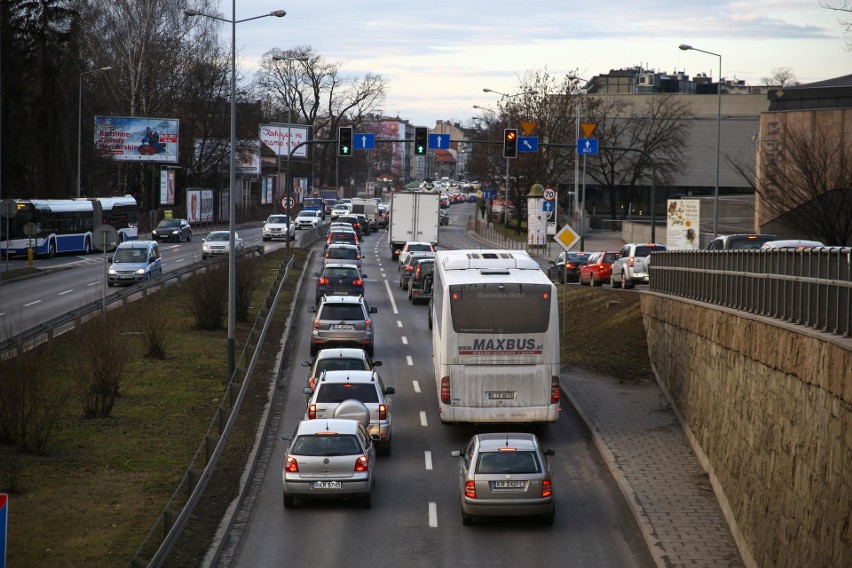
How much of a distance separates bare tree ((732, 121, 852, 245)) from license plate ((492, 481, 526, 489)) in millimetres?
24816

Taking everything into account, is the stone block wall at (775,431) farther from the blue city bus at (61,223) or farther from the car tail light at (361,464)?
the blue city bus at (61,223)

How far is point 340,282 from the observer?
1633 inches

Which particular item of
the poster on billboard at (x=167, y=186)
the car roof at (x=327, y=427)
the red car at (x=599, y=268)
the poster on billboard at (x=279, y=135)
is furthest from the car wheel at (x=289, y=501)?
the poster on billboard at (x=279, y=135)

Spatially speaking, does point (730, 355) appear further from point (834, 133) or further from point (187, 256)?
point (187, 256)

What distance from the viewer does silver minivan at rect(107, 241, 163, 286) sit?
46.1m

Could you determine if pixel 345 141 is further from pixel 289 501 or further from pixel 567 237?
pixel 289 501

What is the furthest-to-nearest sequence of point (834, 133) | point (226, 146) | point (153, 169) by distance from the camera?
point (226, 146)
point (153, 169)
point (834, 133)

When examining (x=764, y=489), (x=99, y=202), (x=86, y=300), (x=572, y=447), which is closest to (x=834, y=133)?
(x=572, y=447)

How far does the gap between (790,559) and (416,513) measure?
7355 mm

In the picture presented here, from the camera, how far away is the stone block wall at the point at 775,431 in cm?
1212

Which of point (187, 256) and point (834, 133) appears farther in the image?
point (187, 256)

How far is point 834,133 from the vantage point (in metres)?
45.2

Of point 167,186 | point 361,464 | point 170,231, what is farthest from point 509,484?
point 167,186

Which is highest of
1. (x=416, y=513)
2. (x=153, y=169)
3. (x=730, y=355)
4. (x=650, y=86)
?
(x=650, y=86)
